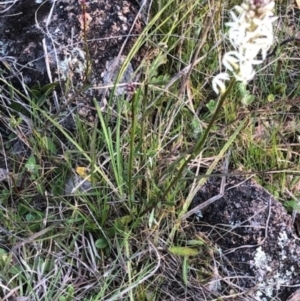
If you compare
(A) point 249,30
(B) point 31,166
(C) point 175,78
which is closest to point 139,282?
(B) point 31,166

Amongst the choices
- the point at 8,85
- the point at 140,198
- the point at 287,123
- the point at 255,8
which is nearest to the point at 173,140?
the point at 140,198

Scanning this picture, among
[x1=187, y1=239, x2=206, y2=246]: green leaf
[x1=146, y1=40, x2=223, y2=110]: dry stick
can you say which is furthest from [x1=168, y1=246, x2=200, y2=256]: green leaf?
[x1=146, y1=40, x2=223, y2=110]: dry stick

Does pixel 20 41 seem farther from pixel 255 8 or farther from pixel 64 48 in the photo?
pixel 255 8

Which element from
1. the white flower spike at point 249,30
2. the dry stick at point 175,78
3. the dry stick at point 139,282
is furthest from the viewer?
the dry stick at point 175,78

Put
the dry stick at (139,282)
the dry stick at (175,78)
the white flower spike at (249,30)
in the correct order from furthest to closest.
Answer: the dry stick at (175,78) < the dry stick at (139,282) < the white flower spike at (249,30)

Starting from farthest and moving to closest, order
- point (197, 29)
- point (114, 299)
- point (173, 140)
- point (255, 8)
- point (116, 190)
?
point (197, 29), point (173, 140), point (116, 190), point (114, 299), point (255, 8)

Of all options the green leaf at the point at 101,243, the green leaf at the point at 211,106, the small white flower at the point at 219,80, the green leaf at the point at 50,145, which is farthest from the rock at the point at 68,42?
the small white flower at the point at 219,80

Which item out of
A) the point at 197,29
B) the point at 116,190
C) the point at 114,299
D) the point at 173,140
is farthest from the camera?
the point at 197,29

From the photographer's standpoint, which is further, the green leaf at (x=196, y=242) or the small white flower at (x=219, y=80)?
the green leaf at (x=196, y=242)

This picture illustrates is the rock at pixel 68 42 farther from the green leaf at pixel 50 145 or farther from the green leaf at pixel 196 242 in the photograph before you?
the green leaf at pixel 196 242
